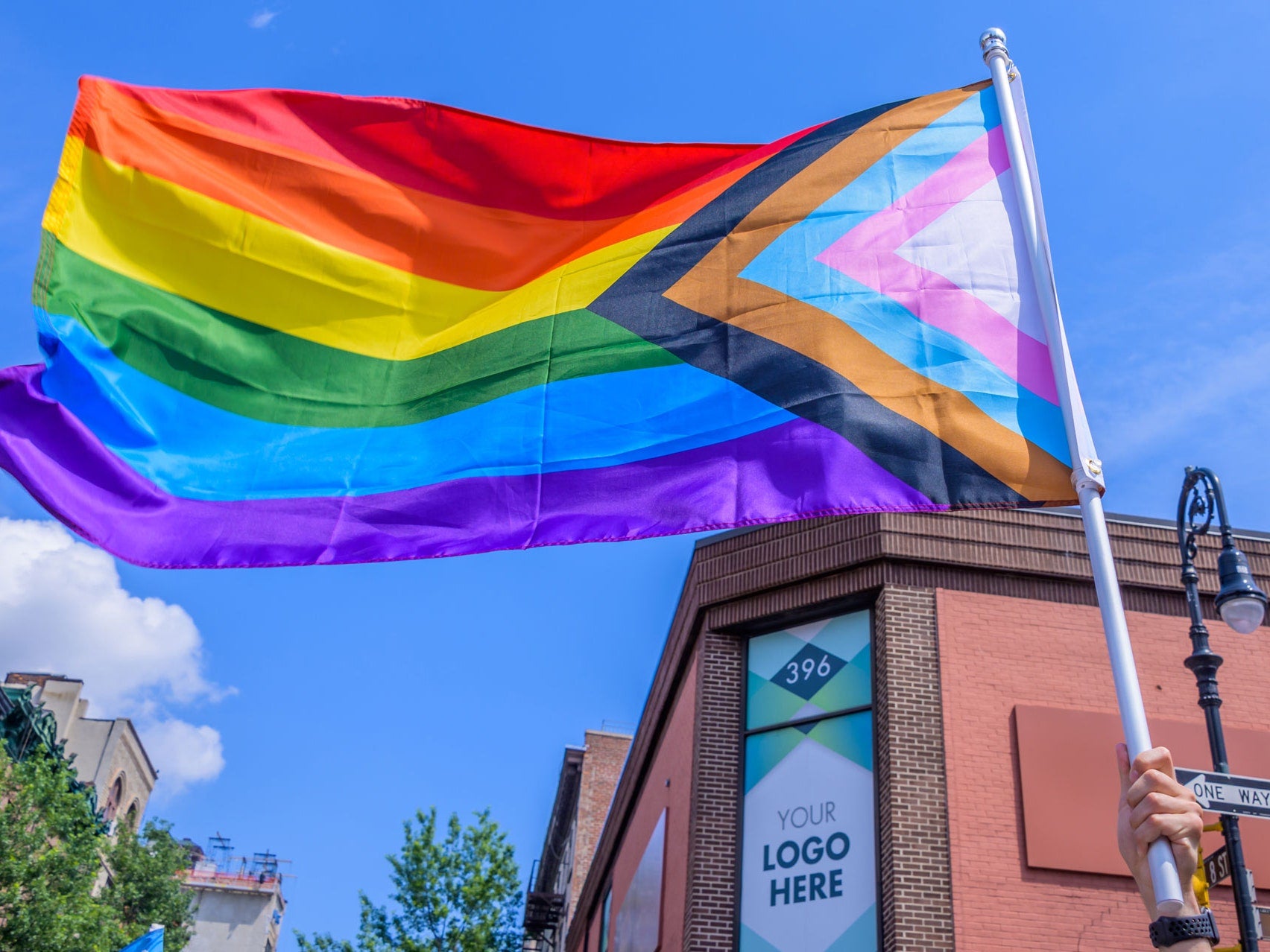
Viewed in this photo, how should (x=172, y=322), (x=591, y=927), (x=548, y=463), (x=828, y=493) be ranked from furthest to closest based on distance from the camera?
(x=591, y=927)
(x=172, y=322)
(x=548, y=463)
(x=828, y=493)

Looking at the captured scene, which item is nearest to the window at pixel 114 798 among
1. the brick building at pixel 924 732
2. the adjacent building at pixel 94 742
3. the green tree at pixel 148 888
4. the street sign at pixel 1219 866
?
the adjacent building at pixel 94 742

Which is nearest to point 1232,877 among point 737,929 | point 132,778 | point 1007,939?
point 1007,939

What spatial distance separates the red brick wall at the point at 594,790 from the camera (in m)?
41.4

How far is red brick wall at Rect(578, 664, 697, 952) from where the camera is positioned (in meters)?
18.1

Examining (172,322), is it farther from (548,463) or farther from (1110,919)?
(1110,919)

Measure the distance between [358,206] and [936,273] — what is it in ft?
12.1

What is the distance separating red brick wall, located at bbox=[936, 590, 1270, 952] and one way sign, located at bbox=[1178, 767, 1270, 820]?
333 inches

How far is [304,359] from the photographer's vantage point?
786 centimetres

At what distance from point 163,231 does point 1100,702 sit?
1337 centimetres

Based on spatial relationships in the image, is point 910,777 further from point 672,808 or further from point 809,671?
point 672,808

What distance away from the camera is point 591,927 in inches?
1257

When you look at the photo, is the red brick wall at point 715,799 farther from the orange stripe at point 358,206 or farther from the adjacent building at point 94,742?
the adjacent building at point 94,742

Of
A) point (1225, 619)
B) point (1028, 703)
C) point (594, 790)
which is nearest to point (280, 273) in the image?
point (1225, 619)

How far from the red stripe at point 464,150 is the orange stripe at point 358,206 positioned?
73 mm
